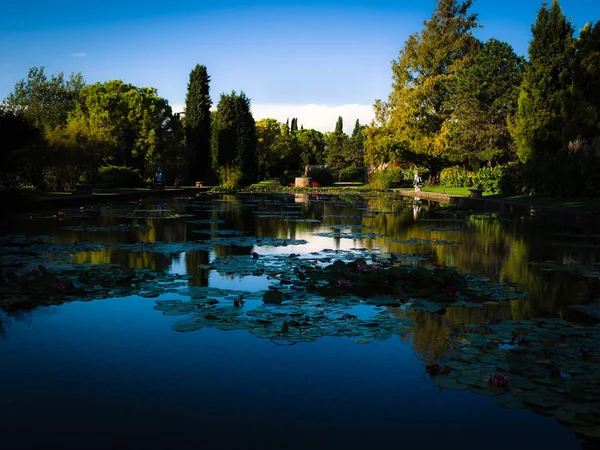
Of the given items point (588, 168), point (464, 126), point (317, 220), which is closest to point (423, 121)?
point (464, 126)

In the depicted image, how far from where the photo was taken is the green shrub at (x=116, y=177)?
4248cm

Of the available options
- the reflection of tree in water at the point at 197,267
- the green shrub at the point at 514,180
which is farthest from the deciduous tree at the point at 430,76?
the reflection of tree in water at the point at 197,267

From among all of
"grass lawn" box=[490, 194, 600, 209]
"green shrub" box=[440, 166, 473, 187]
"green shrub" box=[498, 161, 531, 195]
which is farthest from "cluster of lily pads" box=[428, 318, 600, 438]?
"green shrub" box=[440, 166, 473, 187]

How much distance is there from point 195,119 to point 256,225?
148ft

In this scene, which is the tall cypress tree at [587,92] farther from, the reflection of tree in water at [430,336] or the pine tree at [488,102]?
the reflection of tree in water at [430,336]

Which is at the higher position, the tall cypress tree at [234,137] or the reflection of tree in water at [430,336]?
the tall cypress tree at [234,137]

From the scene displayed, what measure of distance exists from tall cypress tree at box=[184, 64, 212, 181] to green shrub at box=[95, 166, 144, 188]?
13922 mm

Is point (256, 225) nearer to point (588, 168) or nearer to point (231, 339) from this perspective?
point (231, 339)

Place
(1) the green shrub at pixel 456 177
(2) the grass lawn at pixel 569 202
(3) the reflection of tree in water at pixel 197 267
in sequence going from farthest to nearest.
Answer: (1) the green shrub at pixel 456 177 < (2) the grass lawn at pixel 569 202 < (3) the reflection of tree in water at pixel 197 267

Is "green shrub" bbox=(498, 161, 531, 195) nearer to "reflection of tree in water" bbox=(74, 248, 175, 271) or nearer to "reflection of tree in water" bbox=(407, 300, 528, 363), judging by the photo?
"reflection of tree in water" bbox=(74, 248, 175, 271)

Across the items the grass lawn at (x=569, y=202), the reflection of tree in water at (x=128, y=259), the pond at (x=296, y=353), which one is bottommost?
the pond at (x=296, y=353)

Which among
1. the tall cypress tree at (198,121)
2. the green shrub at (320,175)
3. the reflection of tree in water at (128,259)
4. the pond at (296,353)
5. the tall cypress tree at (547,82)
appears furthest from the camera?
the green shrub at (320,175)

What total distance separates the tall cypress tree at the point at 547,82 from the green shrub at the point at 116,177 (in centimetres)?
2825

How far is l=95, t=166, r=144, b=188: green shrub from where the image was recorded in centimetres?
4248
